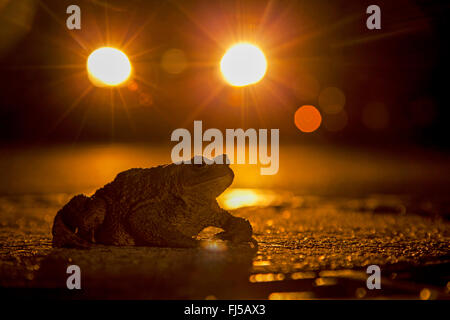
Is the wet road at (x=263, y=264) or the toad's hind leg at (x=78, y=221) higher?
the toad's hind leg at (x=78, y=221)

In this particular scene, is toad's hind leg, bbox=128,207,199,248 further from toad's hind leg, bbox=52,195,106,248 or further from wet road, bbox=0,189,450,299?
toad's hind leg, bbox=52,195,106,248

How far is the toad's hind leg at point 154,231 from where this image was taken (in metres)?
4.84

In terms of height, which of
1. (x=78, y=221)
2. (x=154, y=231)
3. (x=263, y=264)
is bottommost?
(x=263, y=264)

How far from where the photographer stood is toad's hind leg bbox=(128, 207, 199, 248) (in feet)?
15.9

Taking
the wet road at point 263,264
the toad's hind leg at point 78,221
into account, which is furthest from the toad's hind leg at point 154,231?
the toad's hind leg at point 78,221

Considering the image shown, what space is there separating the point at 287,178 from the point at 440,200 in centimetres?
491

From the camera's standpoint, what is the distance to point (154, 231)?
4867mm

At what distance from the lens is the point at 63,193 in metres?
10.6

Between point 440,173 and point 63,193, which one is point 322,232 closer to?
point 63,193

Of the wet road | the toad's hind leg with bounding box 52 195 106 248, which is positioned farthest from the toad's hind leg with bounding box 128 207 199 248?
the toad's hind leg with bounding box 52 195 106 248

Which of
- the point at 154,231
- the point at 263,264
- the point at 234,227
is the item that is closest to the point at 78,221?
the point at 154,231

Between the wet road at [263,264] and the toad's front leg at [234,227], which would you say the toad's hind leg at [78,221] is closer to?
the wet road at [263,264]

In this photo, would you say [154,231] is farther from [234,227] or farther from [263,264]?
[263,264]

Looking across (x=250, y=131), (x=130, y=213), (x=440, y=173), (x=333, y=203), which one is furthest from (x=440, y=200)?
(x=250, y=131)
